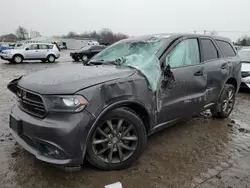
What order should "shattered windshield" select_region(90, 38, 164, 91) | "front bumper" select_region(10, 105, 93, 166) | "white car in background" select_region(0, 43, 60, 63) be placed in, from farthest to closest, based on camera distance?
"white car in background" select_region(0, 43, 60, 63), "shattered windshield" select_region(90, 38, 164, 91), "front bumper" select_region(10, 105, 93, 166)

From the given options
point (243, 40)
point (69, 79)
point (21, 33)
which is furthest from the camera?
point (21, 33)

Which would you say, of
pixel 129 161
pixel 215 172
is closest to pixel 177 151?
pixel 215 172

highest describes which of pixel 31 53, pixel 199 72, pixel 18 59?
pixel 199 72

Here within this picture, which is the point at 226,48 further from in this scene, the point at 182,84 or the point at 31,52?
the point at 31,52

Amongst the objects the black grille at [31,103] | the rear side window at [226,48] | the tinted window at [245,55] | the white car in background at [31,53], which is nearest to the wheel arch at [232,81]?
the rear side window at [226,48]

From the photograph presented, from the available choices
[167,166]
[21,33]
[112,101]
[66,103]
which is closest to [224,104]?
[167,166]

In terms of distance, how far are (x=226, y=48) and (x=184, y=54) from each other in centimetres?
176

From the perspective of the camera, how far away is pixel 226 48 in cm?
495

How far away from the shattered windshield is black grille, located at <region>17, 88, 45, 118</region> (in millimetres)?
1278

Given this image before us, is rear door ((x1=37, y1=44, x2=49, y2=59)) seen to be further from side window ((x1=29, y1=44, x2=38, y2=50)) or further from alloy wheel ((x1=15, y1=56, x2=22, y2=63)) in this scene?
alloy wheel ((x1=15, y1=56, x2=22, y2=63))

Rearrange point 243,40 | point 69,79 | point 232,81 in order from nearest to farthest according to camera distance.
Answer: point 69,79, point 232,81, point 243,40

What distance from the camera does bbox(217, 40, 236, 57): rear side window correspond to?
4.79 metres

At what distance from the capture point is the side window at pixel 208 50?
13.7 feet

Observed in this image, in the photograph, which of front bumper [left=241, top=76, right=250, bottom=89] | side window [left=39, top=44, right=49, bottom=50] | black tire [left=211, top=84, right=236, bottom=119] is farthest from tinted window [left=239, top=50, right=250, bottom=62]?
side window [left=39, top=44, right=49, bottom=50]
